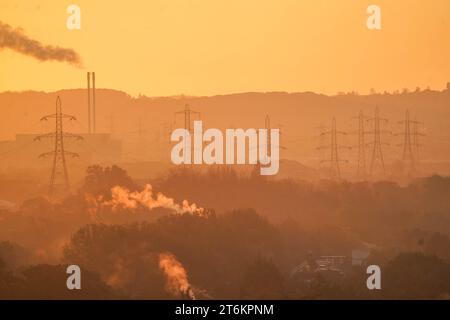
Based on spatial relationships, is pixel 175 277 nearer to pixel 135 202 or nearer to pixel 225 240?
pixel 225 240

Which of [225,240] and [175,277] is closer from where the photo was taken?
[175,277]

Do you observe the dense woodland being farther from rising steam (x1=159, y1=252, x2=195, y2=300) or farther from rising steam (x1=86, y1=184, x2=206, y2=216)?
rising steam (x1=86, y1=184, x2=206, y2=216)

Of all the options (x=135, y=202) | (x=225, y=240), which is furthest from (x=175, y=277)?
(x=135, y=202)

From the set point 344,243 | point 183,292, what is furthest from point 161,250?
point 344,243

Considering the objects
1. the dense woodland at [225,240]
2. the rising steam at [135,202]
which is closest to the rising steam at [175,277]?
the dense woodland at [225,240]

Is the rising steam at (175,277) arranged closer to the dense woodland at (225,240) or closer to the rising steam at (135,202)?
the dense woodland at (225,240)

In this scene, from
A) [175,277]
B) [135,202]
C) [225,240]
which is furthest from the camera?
[135,202]

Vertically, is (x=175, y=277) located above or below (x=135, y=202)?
below

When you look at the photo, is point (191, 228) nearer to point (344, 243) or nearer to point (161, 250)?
point (161, 250)
